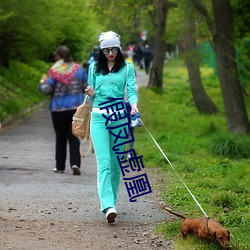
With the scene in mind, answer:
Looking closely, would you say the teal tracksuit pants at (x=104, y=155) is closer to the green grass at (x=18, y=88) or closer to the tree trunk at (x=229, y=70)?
the tree trunk at (x=229, y=70)

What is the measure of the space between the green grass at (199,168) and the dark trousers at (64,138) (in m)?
1.37

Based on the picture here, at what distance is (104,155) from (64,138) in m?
4.03

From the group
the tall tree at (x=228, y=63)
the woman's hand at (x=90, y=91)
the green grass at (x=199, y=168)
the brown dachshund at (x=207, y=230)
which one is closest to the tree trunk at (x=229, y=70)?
the tall tree at (x=228, y=63)

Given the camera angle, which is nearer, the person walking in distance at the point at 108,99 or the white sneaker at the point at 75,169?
the person walking in distance at the point at 108,99

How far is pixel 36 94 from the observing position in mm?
25328

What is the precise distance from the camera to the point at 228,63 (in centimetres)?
1619

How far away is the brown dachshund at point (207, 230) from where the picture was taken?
19.5ft

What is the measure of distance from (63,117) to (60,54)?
93 centimetres

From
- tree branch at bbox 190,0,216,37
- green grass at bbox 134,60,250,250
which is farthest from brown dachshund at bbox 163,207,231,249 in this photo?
tree branch at bbox 190,0,216,37

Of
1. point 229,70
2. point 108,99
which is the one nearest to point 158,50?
point 229,70

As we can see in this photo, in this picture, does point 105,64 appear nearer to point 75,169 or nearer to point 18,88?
point 75,169

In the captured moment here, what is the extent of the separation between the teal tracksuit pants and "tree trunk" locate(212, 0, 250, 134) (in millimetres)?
8893

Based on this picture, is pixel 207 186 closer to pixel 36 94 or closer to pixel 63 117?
pixel 63 117

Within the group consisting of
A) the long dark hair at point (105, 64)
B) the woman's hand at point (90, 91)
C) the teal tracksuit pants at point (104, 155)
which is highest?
the long dark hair at point (105, 64)
